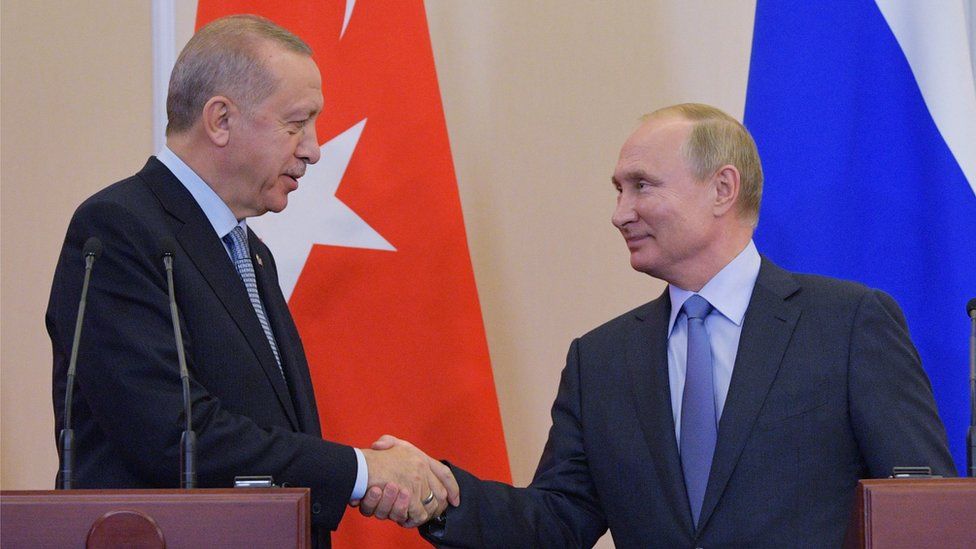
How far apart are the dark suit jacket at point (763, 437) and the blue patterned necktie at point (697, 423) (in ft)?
0.10

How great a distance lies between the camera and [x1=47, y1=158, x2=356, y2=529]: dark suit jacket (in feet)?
7.49

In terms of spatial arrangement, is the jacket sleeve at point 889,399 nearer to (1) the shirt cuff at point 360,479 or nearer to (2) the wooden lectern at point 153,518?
(1) the shirt cuff at point 360,479

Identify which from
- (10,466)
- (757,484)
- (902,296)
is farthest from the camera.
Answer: (10,466)

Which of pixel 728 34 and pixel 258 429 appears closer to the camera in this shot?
pixel 258 429

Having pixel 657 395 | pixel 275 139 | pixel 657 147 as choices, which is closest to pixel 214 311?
pixel 275 139

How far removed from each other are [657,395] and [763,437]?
0.27 metres

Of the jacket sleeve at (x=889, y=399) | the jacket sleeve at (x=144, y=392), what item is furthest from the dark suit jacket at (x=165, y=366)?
the jacket sleeve at (x=889, y=399)

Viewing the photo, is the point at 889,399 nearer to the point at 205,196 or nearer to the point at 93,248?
the point at 205,196

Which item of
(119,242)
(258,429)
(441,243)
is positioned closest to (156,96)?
(441,243)

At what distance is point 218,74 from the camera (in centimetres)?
269

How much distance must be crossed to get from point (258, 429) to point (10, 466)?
1.53 meters

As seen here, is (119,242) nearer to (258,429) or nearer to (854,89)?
(258,429)

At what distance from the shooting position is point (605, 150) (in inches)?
147

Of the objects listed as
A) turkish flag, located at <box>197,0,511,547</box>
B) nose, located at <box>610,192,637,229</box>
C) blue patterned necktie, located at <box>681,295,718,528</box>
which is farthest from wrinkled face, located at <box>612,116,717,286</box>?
turkish flag, located at <box>197,0,511,547</box>
